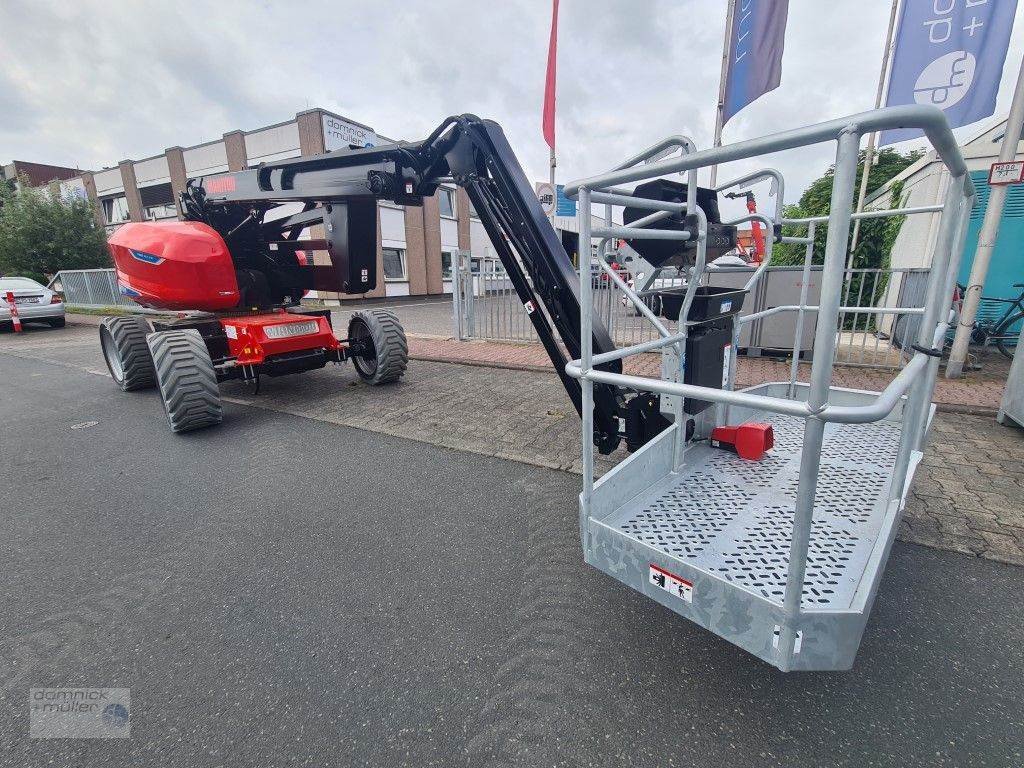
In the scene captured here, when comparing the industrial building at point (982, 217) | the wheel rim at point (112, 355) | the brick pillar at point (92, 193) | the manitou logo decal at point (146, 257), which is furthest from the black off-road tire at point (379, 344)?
the brick pillar at point (92, 193)

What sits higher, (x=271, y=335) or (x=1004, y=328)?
(x=271, y=335)

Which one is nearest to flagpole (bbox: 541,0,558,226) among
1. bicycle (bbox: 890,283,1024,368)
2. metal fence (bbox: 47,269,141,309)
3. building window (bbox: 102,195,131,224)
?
bicycle (bbox: 890,283,1024,368)

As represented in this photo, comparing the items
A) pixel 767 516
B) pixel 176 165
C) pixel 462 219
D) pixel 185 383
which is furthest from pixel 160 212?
pixel 767 516

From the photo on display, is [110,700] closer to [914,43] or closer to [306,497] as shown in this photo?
[306,497]

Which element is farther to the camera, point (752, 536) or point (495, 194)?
point (495, 194)

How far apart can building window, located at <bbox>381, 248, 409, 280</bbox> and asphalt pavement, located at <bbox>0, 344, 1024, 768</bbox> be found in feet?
62.2

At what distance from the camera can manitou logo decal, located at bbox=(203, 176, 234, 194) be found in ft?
17.2

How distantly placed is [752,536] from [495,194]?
8.93 ft

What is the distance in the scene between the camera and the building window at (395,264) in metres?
21.1

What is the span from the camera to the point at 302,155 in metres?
16.4

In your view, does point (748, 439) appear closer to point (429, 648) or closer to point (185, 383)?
point (429, 648)

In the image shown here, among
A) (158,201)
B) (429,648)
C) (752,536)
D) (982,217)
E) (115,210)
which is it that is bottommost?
(429,648)

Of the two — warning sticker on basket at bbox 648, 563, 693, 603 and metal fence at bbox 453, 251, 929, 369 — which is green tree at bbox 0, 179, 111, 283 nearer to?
metal fence at bbox 453, 251, 929, 369

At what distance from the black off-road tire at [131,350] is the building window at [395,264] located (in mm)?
15414
